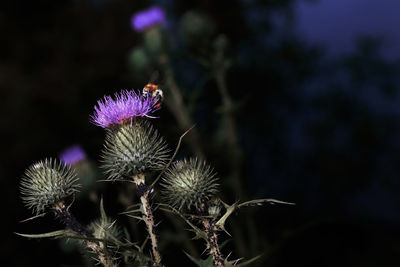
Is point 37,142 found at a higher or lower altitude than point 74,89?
lower

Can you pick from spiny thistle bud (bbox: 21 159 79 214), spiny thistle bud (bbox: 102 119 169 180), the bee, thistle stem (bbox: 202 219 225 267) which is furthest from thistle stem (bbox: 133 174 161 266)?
the bee

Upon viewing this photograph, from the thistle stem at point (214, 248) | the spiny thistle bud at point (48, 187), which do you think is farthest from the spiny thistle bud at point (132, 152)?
the thistle stem at point (214, 248)

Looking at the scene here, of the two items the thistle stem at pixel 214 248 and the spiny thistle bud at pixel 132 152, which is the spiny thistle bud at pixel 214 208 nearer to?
the thistle stem at pixel 214 248

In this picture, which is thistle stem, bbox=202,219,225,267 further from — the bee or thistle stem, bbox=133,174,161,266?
the bee

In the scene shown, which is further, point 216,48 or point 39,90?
point 39,90

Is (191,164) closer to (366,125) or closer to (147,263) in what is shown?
(147,263)

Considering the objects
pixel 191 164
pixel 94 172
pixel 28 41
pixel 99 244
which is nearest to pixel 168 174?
pixel 191 164
